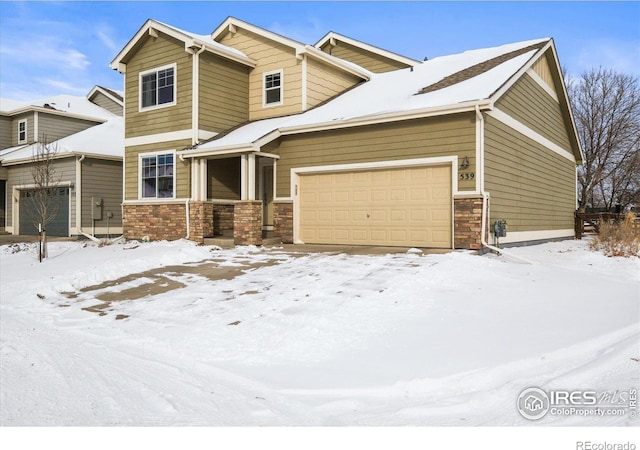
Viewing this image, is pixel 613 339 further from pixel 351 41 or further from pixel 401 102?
pixel 351 41

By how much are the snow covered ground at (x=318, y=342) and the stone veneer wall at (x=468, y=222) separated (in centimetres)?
158

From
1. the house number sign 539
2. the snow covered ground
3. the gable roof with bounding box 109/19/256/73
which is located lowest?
the snow covered ground

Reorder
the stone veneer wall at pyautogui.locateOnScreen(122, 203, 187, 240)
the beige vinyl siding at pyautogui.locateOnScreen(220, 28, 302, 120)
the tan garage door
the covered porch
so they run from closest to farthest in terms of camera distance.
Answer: the tan garage door → the covered porch → the stone veneer wall at pyautogui.locateOnScreen(122, 203, 187, 240) → the beige vinyl siding at pyautogui.locateOnScreen(220, 28, 302, 120)

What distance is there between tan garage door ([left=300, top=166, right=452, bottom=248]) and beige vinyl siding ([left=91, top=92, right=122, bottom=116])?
1919cm

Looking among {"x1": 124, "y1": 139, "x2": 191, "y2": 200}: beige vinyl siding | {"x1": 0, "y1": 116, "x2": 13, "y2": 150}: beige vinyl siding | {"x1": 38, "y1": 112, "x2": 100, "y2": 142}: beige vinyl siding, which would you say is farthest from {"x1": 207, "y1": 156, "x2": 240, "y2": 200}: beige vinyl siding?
{"x1": 0, "y1": 116, "x2": 13, "y2": 150}: beige vinyl siding

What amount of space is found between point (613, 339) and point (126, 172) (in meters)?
16.0

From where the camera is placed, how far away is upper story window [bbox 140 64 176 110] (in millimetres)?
16453

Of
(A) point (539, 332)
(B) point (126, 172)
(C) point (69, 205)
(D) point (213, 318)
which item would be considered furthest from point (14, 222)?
(A) point (539, 332)

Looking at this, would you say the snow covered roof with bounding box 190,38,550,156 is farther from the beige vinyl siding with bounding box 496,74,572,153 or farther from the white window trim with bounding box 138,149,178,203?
the white window trim with bounding box 138,149,178,203

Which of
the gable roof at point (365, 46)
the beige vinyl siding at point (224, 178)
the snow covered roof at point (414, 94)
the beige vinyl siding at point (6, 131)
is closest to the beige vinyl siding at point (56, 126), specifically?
the beige vinyl siding at point (6, 131)

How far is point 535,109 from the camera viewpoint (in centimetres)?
1584

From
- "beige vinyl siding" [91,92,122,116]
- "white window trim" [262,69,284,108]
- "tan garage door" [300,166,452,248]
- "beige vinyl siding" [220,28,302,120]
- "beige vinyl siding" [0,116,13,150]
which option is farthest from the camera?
"beige vinyl siding" [91,92,122,116]

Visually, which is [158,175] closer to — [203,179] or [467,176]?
[203,179]

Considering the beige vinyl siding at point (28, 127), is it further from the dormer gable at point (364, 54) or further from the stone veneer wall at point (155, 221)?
the dormer gable at point (364, 54)
